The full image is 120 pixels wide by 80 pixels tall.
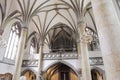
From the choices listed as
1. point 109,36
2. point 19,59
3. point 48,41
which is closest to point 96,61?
point 48,41

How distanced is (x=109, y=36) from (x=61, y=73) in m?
16.7

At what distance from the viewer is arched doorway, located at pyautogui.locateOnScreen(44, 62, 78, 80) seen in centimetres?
1876

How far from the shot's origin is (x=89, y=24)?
1784 cm

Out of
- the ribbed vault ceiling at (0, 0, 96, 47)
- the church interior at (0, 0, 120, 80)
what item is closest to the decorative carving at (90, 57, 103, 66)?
the church interior at (0, 0, 120, 80)

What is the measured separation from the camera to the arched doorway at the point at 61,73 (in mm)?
18759

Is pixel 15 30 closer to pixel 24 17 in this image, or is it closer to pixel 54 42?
pixel 24 17

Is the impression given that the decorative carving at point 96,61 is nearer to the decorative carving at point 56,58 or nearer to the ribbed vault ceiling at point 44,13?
the decorative carving at point 56,58

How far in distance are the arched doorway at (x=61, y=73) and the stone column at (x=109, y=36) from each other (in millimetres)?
15696

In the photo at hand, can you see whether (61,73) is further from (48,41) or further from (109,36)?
(109,36)

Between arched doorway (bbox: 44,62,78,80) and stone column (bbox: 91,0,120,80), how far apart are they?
A: 15696mm

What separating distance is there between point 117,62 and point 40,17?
50.1 ft

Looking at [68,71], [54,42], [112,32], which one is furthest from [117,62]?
[54,42]

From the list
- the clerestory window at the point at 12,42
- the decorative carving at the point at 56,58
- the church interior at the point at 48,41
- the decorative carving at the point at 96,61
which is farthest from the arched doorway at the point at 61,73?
the clerestory window at the point at 12,42

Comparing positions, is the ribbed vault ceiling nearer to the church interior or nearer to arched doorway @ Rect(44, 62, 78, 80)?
the church interior
